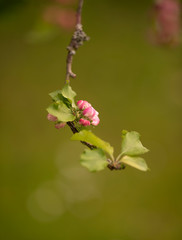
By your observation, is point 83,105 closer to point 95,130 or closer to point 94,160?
point 94,160

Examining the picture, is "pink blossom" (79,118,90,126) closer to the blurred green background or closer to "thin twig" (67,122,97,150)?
"thin twig" (67,122,97,150)

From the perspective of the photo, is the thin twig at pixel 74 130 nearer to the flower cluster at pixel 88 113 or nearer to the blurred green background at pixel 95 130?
the flower cluster at pixel 88 113

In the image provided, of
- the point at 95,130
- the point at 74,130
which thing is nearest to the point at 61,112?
the point at 74,130

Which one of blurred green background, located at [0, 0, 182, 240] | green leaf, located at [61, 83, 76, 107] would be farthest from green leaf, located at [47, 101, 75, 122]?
blurred green background, located at [0, 0, 182, 240]

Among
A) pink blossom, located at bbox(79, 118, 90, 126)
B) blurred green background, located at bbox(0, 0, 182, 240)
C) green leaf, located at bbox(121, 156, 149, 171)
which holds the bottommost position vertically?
green leaf, located at bbox(121, 156, 149, 171)

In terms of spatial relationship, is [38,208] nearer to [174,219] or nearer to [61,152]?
[61,152]

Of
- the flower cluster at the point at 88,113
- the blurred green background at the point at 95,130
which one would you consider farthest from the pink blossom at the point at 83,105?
the blurred green background at the point at 95,130

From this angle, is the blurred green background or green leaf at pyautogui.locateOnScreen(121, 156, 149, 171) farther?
the blurred green background
